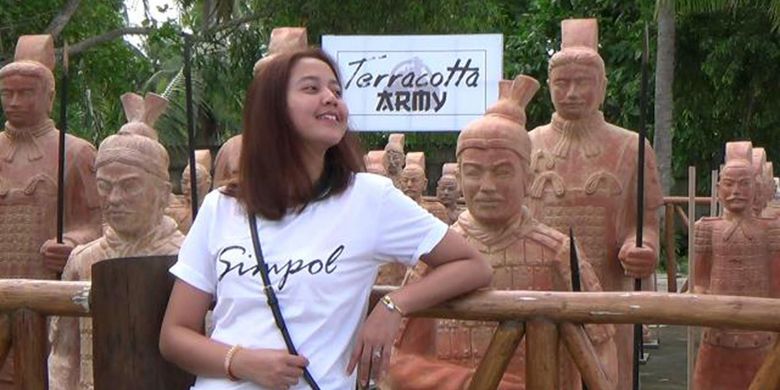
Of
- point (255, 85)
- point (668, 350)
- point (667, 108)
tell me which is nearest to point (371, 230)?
point (255, 85)

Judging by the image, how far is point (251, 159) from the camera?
3.07 meters

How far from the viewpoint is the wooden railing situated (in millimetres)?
3326

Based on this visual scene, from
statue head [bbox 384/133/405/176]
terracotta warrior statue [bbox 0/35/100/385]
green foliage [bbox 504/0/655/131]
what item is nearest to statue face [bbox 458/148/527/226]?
terracotta warrior statue [bbox 0/35/100/385]

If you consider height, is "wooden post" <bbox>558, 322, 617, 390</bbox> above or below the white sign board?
below

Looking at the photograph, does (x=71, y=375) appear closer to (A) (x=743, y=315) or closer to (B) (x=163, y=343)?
(B) (x=163, y=343)

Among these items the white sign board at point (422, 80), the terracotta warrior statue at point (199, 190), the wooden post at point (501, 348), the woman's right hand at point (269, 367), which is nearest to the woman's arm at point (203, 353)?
the woman's right hand at point (269, 367)

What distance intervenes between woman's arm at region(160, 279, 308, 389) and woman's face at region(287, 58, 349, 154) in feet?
1.39

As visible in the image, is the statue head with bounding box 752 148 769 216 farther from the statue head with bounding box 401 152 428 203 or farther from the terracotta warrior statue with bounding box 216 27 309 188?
the terracotta warrior statue with bounding box 216 27 309 188

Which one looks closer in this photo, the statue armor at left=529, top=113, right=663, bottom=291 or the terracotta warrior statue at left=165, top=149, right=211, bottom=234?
the statue armor at left=529, top=113, right=663, bottom=291

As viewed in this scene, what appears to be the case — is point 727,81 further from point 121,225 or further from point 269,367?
point 269,367

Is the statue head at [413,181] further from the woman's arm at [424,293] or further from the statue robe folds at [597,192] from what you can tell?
the woman's arm at [424,293]

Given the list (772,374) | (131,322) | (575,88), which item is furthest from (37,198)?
(772,374)

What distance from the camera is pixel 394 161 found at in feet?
34.2

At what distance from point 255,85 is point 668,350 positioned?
9.22m
